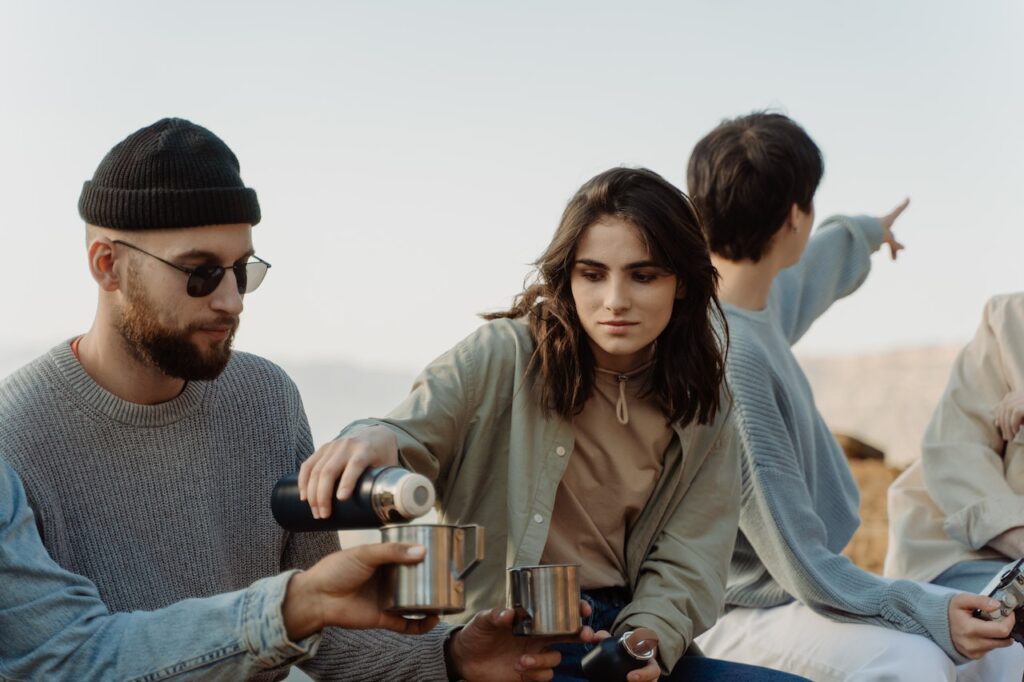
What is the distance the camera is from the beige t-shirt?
3508mm

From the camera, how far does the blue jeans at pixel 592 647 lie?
3396 millimetres

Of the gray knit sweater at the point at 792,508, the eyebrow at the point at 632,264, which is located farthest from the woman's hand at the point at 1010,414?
the eyebrow at the point at 632,264

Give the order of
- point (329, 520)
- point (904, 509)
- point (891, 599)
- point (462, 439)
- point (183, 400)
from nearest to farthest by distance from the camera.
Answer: point (329, 520), point (183, 400), point (462, 439), point (891, 599), point (904, 509)

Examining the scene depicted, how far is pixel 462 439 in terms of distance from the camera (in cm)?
345

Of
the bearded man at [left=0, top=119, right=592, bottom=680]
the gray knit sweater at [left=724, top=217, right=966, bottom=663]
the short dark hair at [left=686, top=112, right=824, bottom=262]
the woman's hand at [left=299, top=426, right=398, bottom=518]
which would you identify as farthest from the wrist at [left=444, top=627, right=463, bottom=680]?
the short dark hair at [left=686, top=112, right=824, bottom=262]

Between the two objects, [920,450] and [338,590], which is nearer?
[338,590]

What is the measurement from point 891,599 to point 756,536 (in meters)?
0.45

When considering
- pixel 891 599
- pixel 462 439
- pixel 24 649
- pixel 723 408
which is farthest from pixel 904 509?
pixel 24 649

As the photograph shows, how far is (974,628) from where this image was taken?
3875 millimetres

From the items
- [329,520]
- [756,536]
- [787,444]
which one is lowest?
[756,536]

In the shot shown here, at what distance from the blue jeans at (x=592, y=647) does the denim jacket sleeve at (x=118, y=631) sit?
3.54ft

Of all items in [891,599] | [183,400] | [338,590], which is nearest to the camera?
[338,590]

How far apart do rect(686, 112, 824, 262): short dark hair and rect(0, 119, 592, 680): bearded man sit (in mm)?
1950

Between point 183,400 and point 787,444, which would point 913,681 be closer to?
point 787,444
